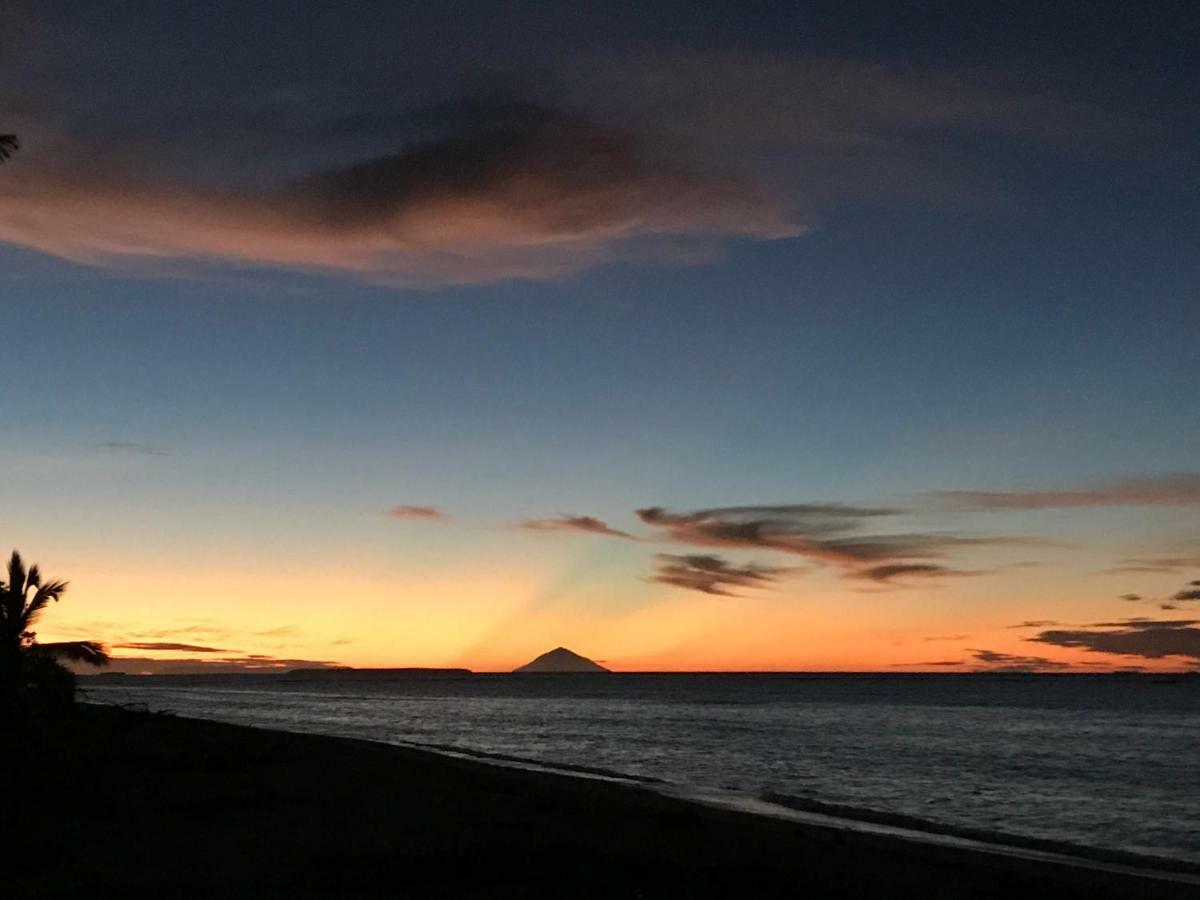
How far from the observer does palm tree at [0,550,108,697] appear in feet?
100

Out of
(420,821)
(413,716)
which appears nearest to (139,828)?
(420,821)

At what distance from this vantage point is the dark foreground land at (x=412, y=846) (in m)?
15.4

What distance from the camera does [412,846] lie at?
61.6 ft

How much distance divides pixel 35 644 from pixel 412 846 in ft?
69.4

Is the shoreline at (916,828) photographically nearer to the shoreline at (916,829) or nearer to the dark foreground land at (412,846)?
the shoreline at (916,829)

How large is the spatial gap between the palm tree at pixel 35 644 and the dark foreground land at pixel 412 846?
5.85 feet

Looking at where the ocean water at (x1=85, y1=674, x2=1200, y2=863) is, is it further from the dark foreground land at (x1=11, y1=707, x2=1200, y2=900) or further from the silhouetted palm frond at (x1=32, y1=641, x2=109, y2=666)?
the silhouetted palm frond at (x1=32, y1=641, x2=109, y2=666)

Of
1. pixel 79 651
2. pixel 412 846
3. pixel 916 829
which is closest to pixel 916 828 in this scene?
pixel 916 829

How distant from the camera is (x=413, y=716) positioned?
102 m

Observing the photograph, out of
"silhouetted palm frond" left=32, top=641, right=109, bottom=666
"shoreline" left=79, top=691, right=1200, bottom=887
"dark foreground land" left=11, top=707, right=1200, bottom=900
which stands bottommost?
"shoreline" left=79, top=691, right=1200, bottom=887

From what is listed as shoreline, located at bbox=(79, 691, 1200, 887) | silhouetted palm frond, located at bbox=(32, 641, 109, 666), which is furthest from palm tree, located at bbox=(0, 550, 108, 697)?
shoreline, located at bbox=(79, 691, 1200, 887)

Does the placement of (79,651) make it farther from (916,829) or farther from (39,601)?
(916,829)

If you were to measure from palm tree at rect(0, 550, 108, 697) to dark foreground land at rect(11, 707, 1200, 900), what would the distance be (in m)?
1.78

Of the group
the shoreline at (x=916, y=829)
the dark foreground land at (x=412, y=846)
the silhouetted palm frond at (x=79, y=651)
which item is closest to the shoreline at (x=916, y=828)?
the shoreline at (x=916, y=829)
